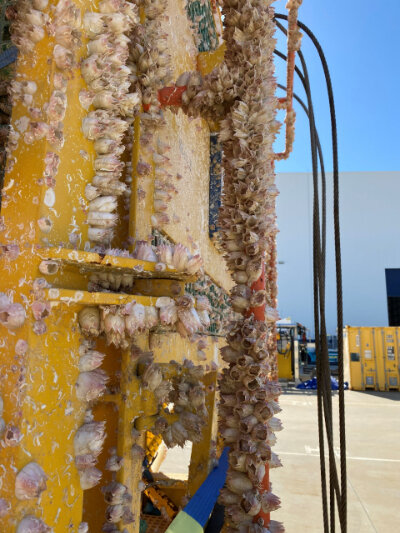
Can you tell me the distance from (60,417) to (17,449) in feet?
0.39

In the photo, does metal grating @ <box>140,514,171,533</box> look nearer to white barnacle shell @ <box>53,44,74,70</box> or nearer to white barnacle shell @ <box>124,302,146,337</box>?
white barnacle shell @ <box>124,302,146,337</box>

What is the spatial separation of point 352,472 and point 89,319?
501 centimetres

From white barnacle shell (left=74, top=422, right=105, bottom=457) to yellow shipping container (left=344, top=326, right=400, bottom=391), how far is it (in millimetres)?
12732

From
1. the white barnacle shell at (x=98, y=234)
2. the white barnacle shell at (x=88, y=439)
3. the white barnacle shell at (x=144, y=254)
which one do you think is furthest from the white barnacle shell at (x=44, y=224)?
the white barnacle shell at (x=88, y=439)

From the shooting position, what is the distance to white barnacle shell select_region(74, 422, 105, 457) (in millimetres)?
1018

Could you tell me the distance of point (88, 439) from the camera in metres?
1.02

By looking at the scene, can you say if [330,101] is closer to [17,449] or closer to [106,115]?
[106,115]

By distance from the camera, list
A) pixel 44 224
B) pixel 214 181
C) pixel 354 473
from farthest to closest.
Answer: pixel 354 473 < pixel 214 181 < pixel 44 224

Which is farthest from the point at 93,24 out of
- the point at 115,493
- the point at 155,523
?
the point at 155,523

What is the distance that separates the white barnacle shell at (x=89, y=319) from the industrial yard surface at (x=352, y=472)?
126 inches

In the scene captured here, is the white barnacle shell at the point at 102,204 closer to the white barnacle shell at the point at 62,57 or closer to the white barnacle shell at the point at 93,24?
the white barnacle shell at the point at 62,57

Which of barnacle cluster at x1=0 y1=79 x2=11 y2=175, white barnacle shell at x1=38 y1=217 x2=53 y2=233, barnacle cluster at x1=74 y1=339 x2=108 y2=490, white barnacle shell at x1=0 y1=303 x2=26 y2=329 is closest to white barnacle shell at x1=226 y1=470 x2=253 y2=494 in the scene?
barnacle cluster at x1=74 y1=339 x2=108 y2=490

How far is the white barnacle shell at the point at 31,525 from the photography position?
2.82ft

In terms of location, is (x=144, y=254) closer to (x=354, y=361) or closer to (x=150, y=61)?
(x=150, y=61)
